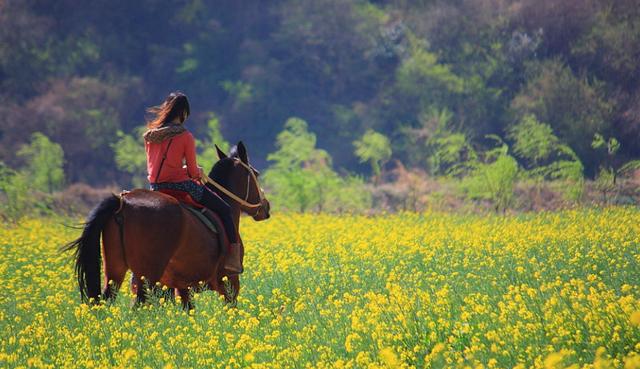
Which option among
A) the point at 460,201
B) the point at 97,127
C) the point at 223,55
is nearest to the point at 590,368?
the point at 460,201

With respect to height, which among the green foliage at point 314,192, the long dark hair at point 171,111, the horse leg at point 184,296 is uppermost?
the long dark hair at point 171,111

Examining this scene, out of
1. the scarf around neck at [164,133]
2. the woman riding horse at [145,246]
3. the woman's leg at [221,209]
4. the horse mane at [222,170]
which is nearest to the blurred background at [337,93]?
the horse mane at [222,170]

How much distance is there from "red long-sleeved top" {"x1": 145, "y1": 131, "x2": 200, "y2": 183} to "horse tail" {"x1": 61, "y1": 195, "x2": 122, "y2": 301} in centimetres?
67

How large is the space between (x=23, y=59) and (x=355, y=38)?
12.8 metres

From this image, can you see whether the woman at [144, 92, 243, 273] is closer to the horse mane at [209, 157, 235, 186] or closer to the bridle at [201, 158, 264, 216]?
the bridle at [201, 158, 264, 216]

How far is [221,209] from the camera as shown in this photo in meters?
8.90

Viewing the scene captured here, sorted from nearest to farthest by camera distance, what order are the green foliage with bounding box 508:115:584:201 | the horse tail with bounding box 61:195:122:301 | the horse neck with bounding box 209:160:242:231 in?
the horse tail with bounding box 61:195:122:301 < the horse neck with bounding box 209:160:242:231 < the green foliage with bounding box 508:115:584:201

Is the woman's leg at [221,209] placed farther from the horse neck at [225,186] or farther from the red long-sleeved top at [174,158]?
the red long-sleeved top at [174,158]

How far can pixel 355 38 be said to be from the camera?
38.8 m

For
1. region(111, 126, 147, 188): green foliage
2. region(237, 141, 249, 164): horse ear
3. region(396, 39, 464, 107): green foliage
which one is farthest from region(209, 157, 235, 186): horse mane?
region(396, 39, 464, 107): green foliage

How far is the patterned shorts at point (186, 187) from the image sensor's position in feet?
28.3

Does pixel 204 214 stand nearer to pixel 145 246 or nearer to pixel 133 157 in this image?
pixel 145 246

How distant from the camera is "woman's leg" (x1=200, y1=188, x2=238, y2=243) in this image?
29.0 ft

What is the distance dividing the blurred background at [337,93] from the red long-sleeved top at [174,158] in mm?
12549
